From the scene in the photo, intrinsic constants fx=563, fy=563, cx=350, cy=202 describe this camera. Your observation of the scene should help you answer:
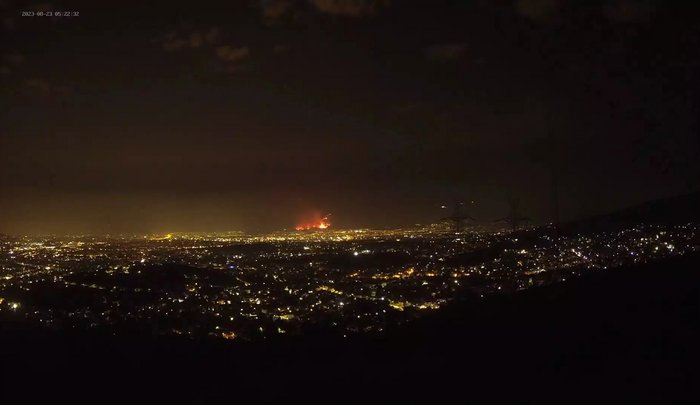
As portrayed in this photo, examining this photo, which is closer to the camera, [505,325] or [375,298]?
[505,325]

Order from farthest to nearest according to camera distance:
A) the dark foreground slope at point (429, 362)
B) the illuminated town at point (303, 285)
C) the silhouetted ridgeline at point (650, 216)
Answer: the silhouetted ridgeline at point (650, 216), the illuminated town at point (303, 285), the dark foreground slope at point (429, 362)

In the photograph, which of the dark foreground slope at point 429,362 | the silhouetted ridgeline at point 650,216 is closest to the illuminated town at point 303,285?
the dark foreground slope at point 429,362

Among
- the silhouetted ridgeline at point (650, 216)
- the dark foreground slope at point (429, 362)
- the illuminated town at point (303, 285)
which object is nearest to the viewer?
the dark foreground slope at point (429, 362)

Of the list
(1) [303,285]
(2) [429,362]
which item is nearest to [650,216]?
(1) [303,285]

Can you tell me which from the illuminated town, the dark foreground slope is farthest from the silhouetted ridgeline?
the dark foreground slope

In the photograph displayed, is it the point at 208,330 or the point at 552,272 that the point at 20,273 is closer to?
the point at 208,330

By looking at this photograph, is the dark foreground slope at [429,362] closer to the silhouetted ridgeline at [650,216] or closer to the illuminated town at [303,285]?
the illuminated town at [303,285]

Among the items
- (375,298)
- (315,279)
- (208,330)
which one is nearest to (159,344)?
(208,330)
